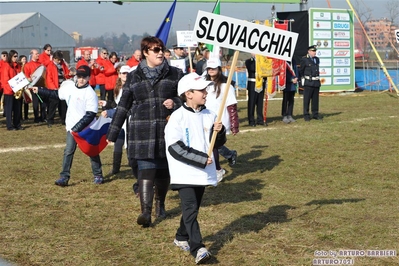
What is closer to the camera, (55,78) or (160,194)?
(160,194)

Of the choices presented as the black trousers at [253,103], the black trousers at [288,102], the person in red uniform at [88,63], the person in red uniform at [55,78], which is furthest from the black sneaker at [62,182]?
the person in red uniform at [88,63]

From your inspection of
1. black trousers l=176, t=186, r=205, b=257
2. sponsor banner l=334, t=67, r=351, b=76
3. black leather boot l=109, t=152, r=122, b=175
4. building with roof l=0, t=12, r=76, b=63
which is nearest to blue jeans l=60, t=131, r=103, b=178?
black leather boot l=109, t=152, r=122, b=175

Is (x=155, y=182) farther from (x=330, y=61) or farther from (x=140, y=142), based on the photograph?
(x=330, y=61)

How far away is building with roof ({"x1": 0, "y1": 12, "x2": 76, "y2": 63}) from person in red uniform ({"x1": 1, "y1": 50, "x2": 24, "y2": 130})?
2632 cm

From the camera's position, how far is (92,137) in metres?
9.78

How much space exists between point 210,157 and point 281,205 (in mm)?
2606

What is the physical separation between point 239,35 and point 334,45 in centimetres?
2317

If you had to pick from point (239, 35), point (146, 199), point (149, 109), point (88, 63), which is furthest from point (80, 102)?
point (88, 63)

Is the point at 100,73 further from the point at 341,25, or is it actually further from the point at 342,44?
the point at 341,25

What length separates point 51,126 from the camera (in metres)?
18.7

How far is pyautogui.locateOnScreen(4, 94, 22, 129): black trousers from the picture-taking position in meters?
18.1

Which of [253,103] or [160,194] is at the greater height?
[253,103]

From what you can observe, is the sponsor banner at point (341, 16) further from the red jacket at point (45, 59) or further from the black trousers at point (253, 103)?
the red jacket at point (45, 59)

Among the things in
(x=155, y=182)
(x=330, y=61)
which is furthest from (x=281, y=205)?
(x=330, y=61)
